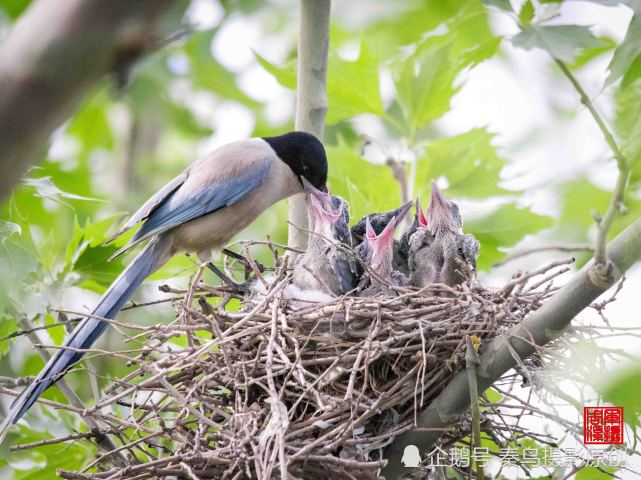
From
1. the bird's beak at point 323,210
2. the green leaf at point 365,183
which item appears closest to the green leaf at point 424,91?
the green leaf at point 365,183

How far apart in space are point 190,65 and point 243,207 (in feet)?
11.8

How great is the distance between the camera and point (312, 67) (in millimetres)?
3932

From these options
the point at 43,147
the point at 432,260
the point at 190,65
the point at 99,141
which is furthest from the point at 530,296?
the point at 99,141

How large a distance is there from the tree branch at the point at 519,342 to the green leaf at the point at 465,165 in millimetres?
1878

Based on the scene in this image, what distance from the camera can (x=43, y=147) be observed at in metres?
1.01

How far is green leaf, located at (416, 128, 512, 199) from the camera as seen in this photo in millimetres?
4512

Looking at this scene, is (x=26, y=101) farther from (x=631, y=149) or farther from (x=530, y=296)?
(x=530, y=296)

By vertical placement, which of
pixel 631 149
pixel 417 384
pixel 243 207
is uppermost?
pixel 243 207

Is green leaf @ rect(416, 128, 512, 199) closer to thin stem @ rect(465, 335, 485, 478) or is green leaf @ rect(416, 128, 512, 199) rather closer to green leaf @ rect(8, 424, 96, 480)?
thin stem @ rect(465, 335, 485, 478)

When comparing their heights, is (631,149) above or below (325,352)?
above

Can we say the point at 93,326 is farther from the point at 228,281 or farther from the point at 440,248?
the point at 440,248

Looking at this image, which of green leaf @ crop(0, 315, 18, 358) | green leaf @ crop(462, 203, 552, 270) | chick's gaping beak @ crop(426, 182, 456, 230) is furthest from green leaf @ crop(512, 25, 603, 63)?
green leaf @ crop(0, 315, 18, 358)

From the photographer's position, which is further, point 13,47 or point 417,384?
point 417,384

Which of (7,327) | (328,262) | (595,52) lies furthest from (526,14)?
(7,327)
